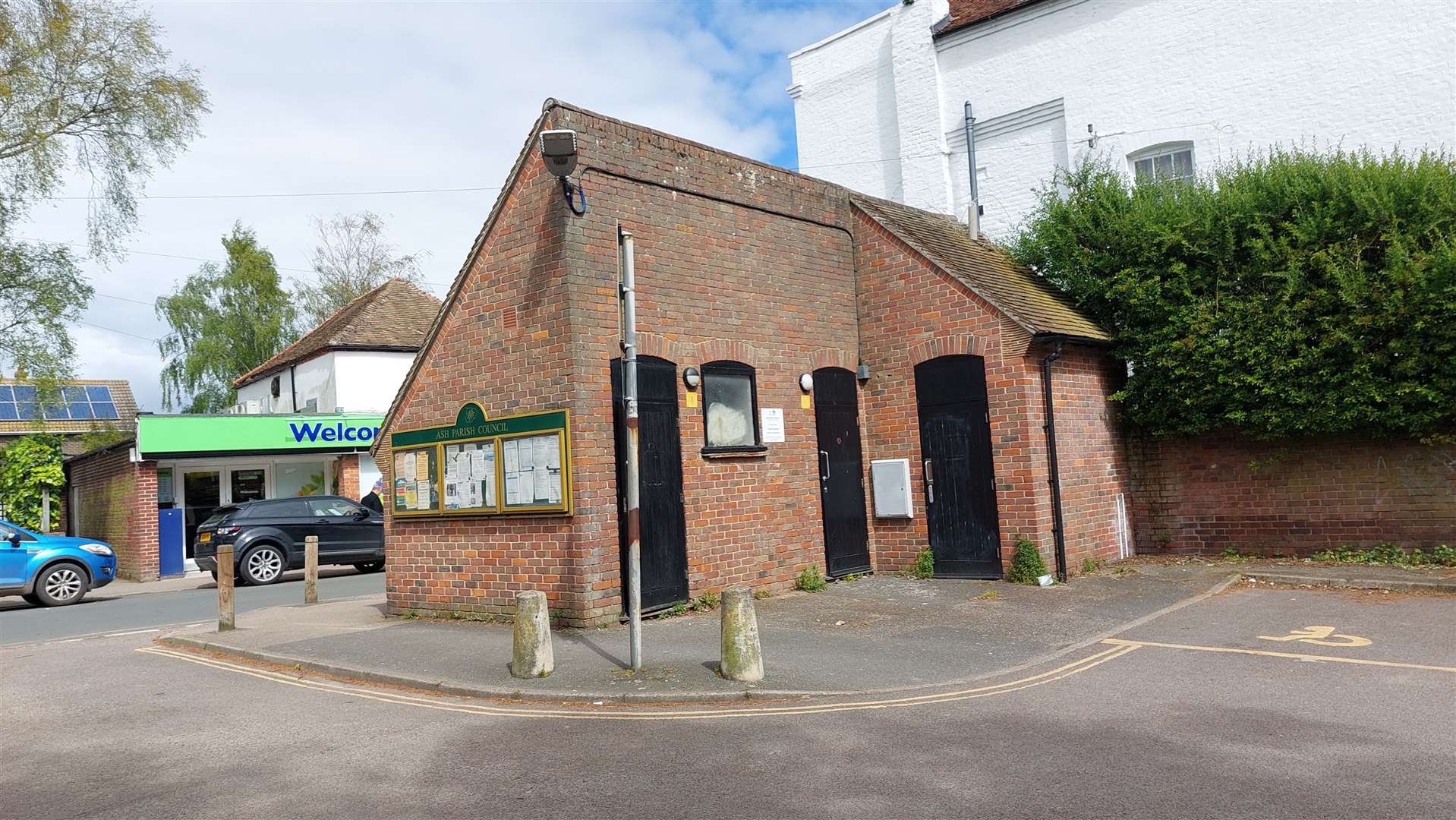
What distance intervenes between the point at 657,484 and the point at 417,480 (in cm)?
323

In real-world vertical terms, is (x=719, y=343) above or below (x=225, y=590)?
above

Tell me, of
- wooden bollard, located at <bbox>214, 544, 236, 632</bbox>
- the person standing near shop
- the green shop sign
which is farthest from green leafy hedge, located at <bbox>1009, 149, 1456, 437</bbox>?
the green shop sign

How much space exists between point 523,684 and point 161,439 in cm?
1837

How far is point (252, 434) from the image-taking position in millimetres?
23250

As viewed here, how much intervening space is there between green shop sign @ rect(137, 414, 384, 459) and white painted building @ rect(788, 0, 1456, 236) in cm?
1366

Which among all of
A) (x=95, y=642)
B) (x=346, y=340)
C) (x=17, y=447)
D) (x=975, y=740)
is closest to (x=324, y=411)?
(x=346, y=340)

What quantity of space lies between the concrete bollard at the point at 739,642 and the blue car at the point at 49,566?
14.7 meters

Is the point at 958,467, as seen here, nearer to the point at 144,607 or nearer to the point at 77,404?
the point at 144,607

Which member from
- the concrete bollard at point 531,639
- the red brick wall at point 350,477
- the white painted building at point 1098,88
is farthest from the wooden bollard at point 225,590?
the white painted building at point 1098,88

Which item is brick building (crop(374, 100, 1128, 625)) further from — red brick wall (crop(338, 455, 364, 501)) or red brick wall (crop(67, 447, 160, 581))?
red brick wall (crop(338, 455, 364, 501))

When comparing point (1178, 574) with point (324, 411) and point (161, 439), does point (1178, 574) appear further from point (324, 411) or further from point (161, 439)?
point (324, 411)

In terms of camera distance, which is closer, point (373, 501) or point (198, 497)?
point (373, 501)

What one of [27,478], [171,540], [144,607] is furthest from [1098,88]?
[27,478]

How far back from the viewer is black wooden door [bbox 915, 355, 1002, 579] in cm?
1226
